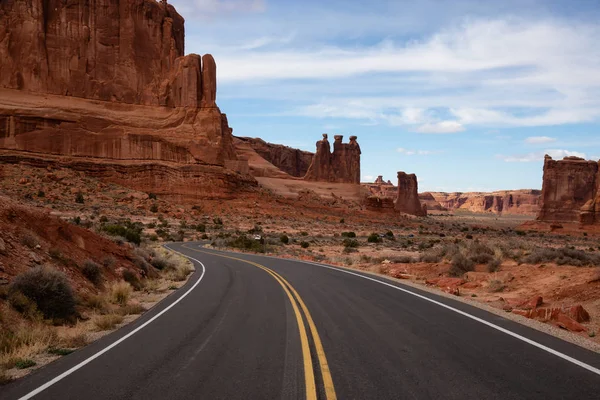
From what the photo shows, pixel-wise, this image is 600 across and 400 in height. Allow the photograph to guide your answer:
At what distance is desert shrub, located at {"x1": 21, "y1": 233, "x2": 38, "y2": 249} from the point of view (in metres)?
11.5

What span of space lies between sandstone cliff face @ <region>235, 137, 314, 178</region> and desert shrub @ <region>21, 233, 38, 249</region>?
441 feet

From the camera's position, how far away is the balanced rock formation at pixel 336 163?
13312cm

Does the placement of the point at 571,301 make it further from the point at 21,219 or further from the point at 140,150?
the point at 140,150

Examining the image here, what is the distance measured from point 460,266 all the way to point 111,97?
68.1 m

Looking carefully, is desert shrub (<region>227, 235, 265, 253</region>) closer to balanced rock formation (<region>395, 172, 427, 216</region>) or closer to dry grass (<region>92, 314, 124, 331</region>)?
dry grass (<region>92, 314, 124, 331</region>)

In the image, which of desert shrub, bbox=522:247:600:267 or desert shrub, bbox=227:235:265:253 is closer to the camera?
desert shrub, bbox=522:247:600:267

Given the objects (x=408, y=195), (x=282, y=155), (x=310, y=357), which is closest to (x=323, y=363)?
(x=310, y=357)

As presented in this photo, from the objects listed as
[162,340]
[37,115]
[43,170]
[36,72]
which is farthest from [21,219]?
[36,72]

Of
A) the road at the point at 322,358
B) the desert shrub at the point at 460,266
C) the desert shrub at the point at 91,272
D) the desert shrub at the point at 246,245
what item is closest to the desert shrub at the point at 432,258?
the desert shrub at the point at 460,266

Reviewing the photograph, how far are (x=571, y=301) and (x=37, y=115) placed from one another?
228 ft

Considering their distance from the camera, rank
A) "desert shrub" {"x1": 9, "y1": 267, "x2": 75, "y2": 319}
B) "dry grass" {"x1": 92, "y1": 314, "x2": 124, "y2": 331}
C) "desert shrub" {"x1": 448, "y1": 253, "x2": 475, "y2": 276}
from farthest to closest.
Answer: "desert shrub" {"x1": 448, "y1": 253, "x2": 475, "y2": 276}, "desert shrub" {"x1": 9, "y1": 267, "x2": 75, "y2": 319}, "dry grass" {"x1": 92, "y1": 314, "x2": 124, "y2": 331}

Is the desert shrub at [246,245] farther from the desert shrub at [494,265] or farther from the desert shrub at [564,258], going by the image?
the desert shrub at [564,258]

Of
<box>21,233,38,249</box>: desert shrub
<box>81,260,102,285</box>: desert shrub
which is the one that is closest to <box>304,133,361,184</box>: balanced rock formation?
<box>81,260,102,285</box>: desert shrub

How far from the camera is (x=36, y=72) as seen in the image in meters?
68.3
